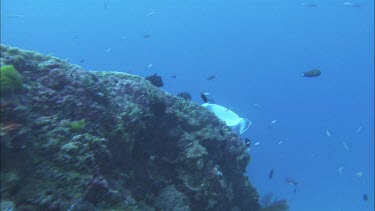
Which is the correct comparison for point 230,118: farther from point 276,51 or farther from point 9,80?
point 276,51

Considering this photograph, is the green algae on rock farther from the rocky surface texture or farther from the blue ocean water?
the blue ocean water

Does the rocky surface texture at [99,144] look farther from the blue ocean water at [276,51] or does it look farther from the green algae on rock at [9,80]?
the blue ocean water at [276,51]

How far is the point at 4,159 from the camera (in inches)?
168

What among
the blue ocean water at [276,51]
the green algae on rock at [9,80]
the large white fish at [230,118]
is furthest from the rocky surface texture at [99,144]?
the blue ocean water at [276,51]

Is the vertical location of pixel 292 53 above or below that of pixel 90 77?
below

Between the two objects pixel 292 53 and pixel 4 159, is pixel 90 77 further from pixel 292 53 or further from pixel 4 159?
pixel 292 53

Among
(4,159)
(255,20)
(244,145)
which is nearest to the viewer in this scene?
(4,159)

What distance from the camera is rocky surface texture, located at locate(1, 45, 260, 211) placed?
4.44 meters

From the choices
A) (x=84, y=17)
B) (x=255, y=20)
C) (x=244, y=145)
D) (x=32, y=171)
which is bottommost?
(x=255, y=20)

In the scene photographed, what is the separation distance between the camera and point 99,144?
17.2ft

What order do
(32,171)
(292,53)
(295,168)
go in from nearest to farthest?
1. (32,171)
2. (295,168)
3. (292,53)

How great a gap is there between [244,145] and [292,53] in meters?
102

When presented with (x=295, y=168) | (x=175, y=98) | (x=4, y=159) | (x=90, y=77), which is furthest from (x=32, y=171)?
(x=295, y=168)

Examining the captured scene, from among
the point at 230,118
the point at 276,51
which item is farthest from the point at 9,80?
the point at 276,51
